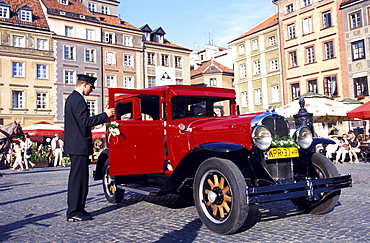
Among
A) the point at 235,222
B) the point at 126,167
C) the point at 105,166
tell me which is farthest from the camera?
the point at 105,166

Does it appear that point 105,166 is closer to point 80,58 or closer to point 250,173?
point 250,173

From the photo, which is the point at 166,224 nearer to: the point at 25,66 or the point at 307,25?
the point at 25,66

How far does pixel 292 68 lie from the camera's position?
37500mm

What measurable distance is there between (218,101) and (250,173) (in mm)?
2451

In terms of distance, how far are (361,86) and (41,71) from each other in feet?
98.1

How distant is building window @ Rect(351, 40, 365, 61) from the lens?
30.9 meters

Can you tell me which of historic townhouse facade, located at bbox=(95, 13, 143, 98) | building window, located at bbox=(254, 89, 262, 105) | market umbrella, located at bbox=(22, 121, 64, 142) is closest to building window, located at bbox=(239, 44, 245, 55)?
building window, located at bbox=(254, 89, 262, 105)

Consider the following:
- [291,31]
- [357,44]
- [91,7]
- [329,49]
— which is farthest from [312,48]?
[91,7]

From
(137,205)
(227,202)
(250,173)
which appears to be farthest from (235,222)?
(137,205)

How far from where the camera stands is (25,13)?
36.9 meters

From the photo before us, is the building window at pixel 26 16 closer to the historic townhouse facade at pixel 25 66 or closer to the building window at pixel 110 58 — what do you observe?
the historic townhouse facade at pixel 25 66

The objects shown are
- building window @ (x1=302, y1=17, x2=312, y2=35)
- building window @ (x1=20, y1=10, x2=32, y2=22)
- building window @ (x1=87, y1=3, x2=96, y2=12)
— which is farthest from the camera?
building window @ (x1=87, y1=3, x2=96, y2=12)

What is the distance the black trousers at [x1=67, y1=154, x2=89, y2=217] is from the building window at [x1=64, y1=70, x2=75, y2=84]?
34552mm

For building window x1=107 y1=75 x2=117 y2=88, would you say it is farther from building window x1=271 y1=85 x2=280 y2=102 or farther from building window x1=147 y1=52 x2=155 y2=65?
building window x1=271 y1=85 x2=280 y2=102
